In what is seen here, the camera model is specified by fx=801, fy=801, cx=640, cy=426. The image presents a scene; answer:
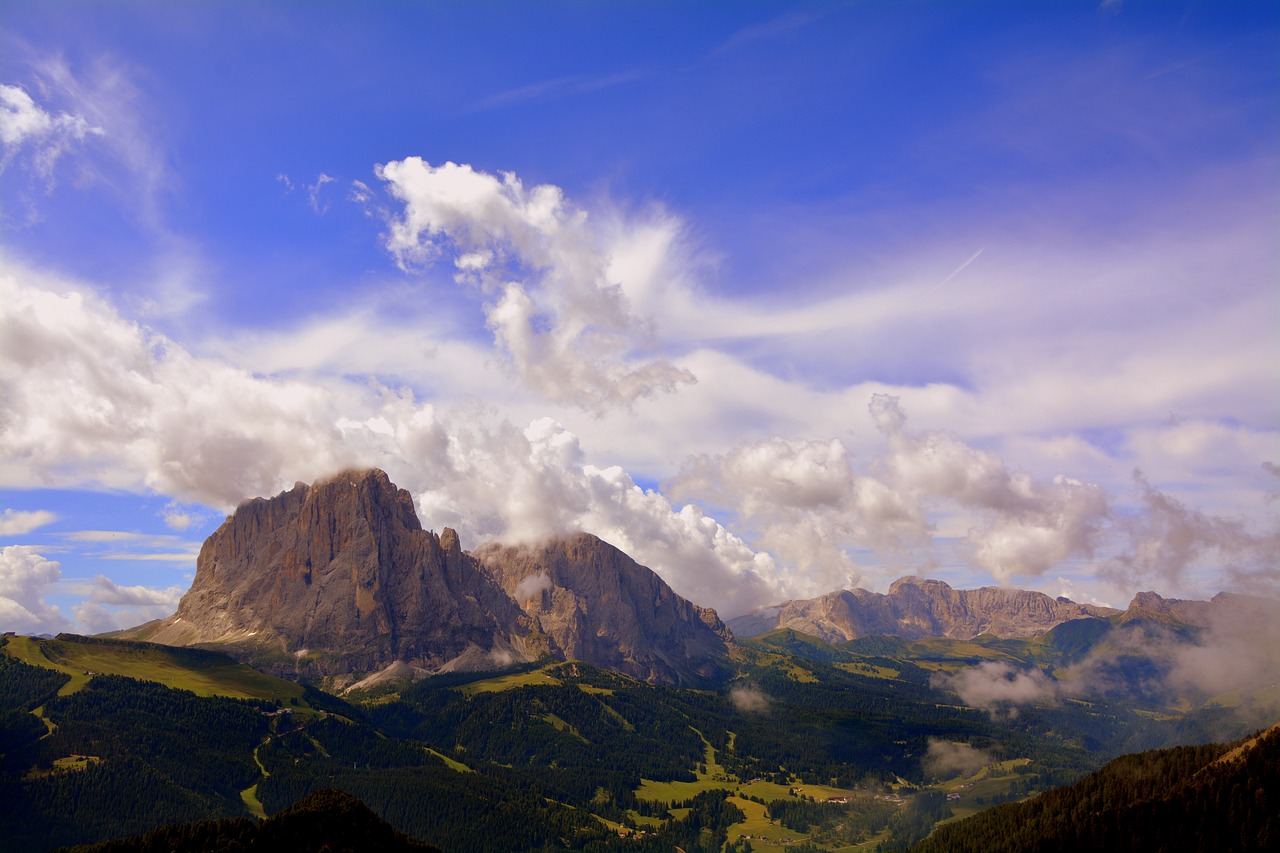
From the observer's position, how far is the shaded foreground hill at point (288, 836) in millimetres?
163375

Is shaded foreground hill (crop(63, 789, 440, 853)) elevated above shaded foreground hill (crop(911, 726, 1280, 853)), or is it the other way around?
shaded foreground hill (crop(63, 789, 440, 853))

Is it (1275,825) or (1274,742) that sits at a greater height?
(1274,742)

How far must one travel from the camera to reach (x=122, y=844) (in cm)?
17025

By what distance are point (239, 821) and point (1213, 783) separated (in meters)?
227

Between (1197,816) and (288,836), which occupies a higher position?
(288,836)

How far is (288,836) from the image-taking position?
166m

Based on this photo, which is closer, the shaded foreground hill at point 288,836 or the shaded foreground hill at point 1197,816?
the shaded foreground hill at point 288,836

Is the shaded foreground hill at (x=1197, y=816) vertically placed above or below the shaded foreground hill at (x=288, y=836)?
below

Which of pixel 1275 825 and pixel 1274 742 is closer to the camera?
pixel 1275 825

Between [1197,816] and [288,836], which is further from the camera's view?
[1197,816]

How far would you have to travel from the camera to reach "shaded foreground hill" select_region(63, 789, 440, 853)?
6432 inches

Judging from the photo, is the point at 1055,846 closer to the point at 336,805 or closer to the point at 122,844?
the point at 336,805

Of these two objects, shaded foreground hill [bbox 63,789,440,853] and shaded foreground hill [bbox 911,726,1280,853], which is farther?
shaded foreground hill [bbox 911,726,1280,853]

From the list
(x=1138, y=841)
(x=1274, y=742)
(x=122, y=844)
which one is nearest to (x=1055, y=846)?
(x=1138, y=841)
